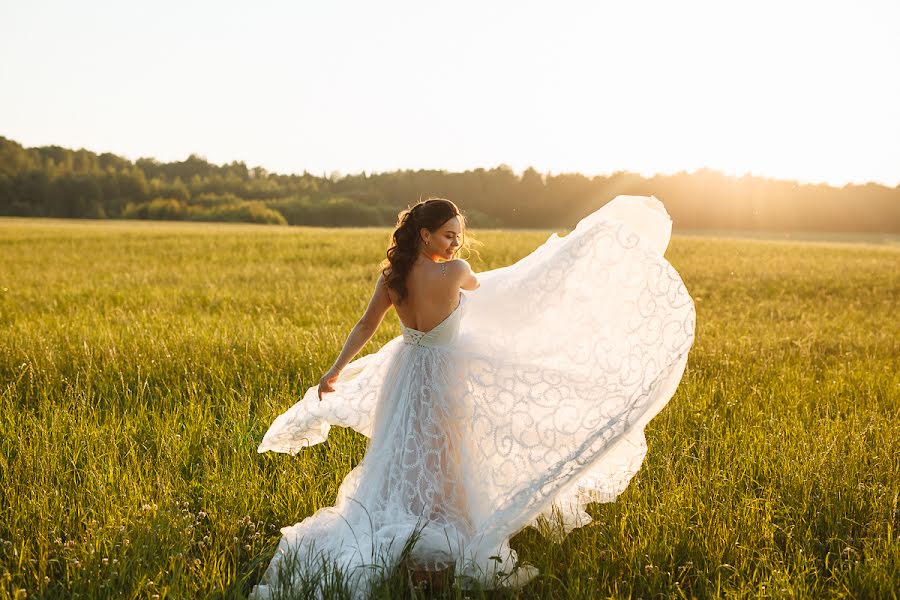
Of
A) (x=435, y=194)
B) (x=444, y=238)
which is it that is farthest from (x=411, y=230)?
(x=435, y=194)

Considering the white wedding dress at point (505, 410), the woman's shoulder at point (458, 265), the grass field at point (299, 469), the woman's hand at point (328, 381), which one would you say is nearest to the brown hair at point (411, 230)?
the woman's shoulder at point (458, 265)

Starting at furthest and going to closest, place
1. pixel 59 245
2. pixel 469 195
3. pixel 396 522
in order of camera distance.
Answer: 1. pixel 469 195
2. pixel 59 245
3. pixel 396 522

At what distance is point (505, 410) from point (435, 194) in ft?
221

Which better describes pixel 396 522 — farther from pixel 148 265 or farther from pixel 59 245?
pixel 59 245

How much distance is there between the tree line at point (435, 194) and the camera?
58469mm

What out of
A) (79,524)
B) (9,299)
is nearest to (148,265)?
(9,299)

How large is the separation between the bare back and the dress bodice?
0.08 ft

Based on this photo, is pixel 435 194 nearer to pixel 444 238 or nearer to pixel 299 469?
pixel 299 469

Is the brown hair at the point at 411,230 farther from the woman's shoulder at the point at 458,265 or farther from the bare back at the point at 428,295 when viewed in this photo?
the woman's shoulder at the point at 458,265

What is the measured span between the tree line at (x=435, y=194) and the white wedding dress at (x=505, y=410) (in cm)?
4951

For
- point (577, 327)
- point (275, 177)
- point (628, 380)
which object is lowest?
point (628, 380)

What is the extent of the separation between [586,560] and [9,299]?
10483 millimetres

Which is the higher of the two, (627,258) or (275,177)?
(275,177)

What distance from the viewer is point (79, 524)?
3.37 m
